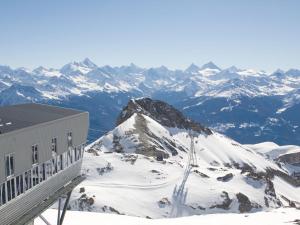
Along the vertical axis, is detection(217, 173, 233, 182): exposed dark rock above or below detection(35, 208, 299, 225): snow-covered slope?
below

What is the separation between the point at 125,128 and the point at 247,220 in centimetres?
10162

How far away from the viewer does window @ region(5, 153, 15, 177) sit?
100 feet

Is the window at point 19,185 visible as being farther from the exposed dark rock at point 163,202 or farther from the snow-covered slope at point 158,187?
the exposed dark rock at point 163,202

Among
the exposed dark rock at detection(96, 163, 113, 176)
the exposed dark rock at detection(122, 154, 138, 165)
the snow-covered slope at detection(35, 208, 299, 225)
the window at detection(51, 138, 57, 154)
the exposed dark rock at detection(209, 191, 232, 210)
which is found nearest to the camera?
the window at detection(51, 138, 57, 154)

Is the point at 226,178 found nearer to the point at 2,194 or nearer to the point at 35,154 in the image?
the point at 35,154

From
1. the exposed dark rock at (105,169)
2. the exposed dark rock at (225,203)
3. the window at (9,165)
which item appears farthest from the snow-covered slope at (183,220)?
the exposed dark rock at (105,169)

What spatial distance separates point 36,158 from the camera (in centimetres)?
3494

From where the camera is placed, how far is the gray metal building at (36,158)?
31.0 meters

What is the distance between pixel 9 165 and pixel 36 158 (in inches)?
159

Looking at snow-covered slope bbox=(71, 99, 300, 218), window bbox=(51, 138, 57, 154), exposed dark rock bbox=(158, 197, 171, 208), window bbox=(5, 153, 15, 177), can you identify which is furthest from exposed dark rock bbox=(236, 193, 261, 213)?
window bbox=(5, 153, 15, 177)

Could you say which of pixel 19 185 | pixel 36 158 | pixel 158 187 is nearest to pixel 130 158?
pixel 158 187

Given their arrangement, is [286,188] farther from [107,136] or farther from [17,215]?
[17,215]

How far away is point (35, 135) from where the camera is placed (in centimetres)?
3469

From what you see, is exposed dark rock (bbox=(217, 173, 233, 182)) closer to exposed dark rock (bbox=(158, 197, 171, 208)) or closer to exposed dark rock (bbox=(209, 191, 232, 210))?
exposed dark rock (bbox=(209, 191, 232, 210))
